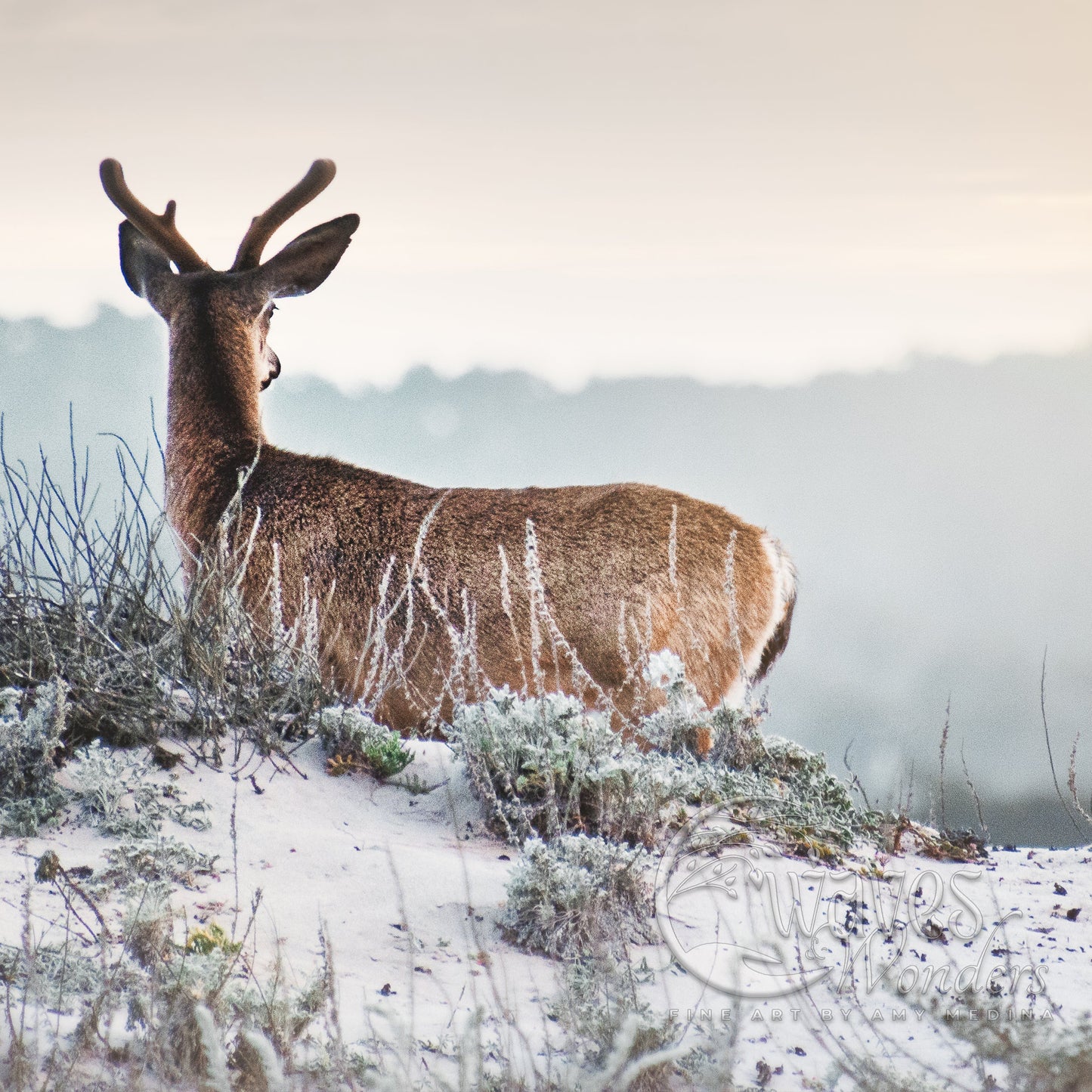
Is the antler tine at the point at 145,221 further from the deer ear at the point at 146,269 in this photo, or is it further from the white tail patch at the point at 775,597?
the white tail patch at the point at 775,597

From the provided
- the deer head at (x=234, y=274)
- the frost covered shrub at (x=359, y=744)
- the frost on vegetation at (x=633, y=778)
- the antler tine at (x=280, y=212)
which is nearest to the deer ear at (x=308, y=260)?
the deer head at (x=234, y=274)

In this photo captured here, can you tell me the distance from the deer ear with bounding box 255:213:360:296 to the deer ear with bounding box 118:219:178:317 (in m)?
0.57

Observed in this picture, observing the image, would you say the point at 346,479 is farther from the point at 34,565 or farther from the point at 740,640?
the point at 740,640

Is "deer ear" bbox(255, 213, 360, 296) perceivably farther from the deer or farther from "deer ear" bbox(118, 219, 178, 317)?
the deer

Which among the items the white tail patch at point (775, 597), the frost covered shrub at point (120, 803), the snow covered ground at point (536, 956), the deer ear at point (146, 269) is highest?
the deer ear at point (146, 269)

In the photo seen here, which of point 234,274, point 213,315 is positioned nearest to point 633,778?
point 213,315

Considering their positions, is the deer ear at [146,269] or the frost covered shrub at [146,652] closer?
the frost covered shrub at [146,652]

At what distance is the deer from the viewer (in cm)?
552

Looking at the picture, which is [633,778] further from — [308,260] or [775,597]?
[308,260]

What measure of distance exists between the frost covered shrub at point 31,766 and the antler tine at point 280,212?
372 cm

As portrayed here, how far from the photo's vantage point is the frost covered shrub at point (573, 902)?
10.9 feet

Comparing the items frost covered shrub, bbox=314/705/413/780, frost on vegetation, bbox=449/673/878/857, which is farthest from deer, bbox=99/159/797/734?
frost covered shrub, bbox=314/705/413/780

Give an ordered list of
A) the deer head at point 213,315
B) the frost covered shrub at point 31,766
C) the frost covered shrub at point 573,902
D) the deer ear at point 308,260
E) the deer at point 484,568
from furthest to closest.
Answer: the deer ear at point 308,260
the deer head at point 213,315
the deer at point 484,568
the frost covered shrub at point 31,766
the frost covered shrub at point 573,902

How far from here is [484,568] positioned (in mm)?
5621
